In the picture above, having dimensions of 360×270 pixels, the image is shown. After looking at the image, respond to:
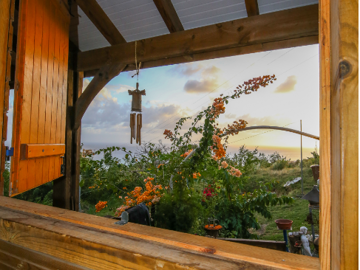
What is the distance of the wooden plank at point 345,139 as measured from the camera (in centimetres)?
41

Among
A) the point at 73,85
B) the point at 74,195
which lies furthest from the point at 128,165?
the point at 73,85

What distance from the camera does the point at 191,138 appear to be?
311 centimetres

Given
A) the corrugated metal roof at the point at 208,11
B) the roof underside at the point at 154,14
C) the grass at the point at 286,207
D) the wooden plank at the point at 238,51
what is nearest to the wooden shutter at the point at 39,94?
the roof underside at the point at 154,14

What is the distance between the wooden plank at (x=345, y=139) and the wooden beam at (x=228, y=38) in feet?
5.22

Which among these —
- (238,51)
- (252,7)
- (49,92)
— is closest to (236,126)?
(238,51)

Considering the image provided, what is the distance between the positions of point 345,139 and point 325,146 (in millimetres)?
95

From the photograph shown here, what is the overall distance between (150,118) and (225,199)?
2.30m

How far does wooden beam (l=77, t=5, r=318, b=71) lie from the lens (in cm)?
182

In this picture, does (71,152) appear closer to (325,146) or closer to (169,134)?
(169,134)

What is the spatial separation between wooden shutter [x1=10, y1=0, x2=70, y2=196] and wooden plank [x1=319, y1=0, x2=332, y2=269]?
1.57 m

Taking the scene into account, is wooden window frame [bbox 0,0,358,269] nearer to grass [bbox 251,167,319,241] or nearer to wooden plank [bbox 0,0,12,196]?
wooden plank [bbox 0,0,12,196]

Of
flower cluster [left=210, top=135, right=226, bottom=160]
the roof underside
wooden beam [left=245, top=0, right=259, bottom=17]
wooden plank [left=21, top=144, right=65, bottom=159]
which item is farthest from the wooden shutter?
wooden beam [left=245, top=0, right=259, bottom=17]

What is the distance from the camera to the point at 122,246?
717 mm

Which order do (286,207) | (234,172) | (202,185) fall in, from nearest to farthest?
Result: (234,172) → (202,185) → (286,207)
